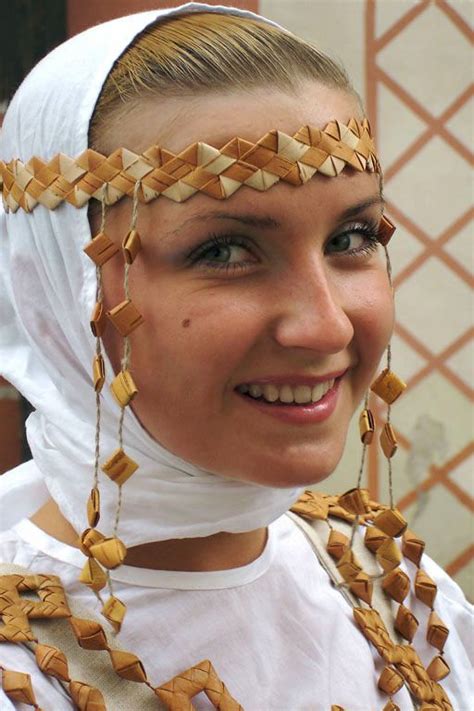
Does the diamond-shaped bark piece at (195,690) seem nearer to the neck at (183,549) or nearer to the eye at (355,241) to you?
the neck at (183,549)

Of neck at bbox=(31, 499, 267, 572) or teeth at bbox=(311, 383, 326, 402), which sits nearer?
teeth at bbox=(311, 383, 326, 402)

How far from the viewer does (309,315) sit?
3.78 feet

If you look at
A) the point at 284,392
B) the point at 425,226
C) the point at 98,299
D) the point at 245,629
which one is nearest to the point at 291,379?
the point at 284,392

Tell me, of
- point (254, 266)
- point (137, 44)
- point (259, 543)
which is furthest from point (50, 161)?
point (259, 543)

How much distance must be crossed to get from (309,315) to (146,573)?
0.39m

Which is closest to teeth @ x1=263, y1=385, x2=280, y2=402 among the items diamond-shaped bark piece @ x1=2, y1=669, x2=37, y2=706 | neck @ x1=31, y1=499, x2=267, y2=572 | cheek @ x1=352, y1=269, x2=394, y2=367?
cheek @ x1=352, y1=269, x2=394, y2=367

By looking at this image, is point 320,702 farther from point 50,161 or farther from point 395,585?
point 50,161

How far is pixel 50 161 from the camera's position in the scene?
127 cm

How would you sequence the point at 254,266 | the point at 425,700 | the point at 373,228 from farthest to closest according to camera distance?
1. the point at 425,700
2. the point at 373,228
3. the point at 254,266

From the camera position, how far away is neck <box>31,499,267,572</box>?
4.33 ft

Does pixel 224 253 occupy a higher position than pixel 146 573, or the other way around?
pixel 224 253

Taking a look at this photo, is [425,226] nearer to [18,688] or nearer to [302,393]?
[302,393]

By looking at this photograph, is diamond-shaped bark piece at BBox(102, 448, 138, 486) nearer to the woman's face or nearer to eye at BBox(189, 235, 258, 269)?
the woman's face

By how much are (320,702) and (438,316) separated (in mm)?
1990
